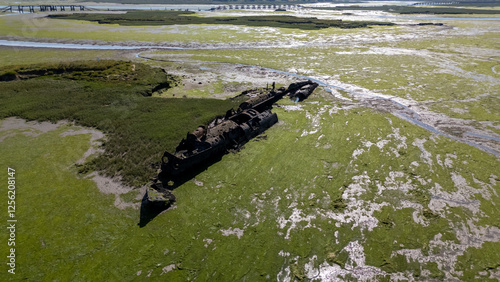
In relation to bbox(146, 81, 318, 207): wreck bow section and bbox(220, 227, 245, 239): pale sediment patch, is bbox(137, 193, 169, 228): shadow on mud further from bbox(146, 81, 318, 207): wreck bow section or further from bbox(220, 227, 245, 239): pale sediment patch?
bbox(220, 227, 245, 239): pale sediment patch

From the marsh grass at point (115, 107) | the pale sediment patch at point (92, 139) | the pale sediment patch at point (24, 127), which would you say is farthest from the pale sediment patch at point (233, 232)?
the pale sediment patch at point (24, 127)

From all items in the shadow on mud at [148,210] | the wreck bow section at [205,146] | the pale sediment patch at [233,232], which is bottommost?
the pale sediment patch at [233,232]

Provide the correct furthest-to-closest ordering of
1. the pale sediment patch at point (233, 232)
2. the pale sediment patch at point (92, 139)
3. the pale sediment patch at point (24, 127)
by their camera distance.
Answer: the pale sediment patch at point (24, 127) → the pale sediment patch at point (92, 139) → the pale sediment patch at point (233, 232)

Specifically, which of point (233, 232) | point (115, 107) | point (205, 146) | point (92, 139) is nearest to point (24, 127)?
point (92, 139)

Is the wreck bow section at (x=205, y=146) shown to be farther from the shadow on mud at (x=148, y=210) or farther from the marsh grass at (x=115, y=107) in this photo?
the marsh grass at (x=115, y=107)

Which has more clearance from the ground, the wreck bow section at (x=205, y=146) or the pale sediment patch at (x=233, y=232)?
the wreck bow section at (x=205, y=146)

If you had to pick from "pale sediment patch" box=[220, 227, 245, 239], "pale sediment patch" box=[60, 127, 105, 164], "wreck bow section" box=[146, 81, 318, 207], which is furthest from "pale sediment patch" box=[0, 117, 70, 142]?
"pale sediment patch" box=[220, 227, 245, 239]

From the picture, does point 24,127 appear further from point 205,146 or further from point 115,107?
point 205,146

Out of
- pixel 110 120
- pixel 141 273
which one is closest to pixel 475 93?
pixel 141 273
